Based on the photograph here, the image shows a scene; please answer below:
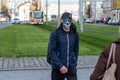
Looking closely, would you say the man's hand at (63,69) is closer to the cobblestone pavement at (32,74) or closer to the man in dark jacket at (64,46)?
the man in dark jacket at (64,46)

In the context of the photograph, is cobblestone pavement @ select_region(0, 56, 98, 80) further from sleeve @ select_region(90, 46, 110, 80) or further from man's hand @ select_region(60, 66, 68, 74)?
sleeve @ select_region(90, 46, 110, 80)

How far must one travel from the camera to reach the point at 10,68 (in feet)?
45.4

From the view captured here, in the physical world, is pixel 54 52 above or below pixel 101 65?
below

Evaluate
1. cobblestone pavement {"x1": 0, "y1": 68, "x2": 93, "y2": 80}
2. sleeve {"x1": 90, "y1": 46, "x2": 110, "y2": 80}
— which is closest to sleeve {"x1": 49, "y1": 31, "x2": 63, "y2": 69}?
sleeve {"x1": 90, "y1": 46, "x2": 110, "y2": 80}

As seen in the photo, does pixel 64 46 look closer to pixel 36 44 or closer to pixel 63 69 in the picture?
pixel 63 69

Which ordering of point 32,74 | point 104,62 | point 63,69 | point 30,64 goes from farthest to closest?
point 30,64, point 32,74, point 63,69, point 104,62

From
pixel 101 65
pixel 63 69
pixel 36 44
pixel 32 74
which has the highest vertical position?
pixel 101 65

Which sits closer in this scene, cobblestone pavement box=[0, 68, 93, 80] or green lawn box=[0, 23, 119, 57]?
cobblestone pavement box=[0, 68, 93, 80]

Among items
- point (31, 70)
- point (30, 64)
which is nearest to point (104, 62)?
point (31, 70)

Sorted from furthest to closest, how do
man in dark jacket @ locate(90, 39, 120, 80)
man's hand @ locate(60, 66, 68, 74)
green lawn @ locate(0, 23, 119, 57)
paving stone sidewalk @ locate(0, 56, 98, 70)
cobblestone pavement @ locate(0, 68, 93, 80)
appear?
1. green lawn @ locate(0, 23, 119, 57)
2. paving stone sidewalk @ locate(0, 56, 98, 70)
3. cobblestone pavement @ locate(0, 68, 93, 80)
4. man's hand @ locate(60, 66, 68, 74)
5. man in dark jacket @ locate(90, 39, 120, 80)

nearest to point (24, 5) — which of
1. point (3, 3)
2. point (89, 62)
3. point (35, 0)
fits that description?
point (3, 3)

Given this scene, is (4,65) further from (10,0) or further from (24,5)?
(24,5)

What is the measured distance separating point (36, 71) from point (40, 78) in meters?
1.30

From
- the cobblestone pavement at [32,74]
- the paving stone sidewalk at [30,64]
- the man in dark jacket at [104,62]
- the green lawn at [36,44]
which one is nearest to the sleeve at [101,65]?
the man in dark jacket at [104,62]
